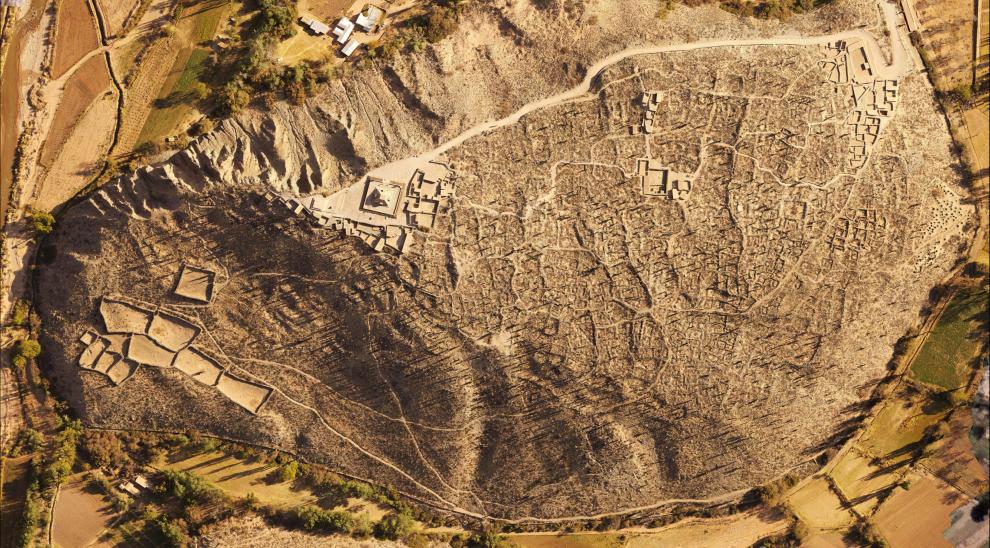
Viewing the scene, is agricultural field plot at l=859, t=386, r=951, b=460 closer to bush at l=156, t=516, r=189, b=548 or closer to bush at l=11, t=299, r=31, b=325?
bush at l=156, t=516, r=189, b=548

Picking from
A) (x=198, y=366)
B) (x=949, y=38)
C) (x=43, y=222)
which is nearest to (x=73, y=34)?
(x=43, y=222)

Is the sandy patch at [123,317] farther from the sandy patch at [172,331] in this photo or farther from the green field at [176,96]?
the green field at [176,96]

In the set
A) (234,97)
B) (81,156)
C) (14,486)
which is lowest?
(14,486)

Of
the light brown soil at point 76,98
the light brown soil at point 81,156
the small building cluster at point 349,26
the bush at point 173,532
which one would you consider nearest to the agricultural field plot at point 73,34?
the light brown soil at point 76,98

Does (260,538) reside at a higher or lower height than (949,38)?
lower

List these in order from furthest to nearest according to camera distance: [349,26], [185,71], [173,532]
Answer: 1. [185,71]
2. [173,532]
3. [349,26]

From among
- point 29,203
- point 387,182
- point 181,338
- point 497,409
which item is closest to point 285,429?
point 181,338

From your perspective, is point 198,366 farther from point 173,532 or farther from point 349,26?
point 349,26

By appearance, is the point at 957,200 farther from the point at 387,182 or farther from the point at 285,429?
the point at 285,429
